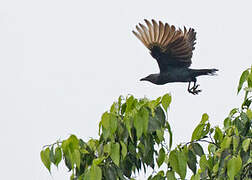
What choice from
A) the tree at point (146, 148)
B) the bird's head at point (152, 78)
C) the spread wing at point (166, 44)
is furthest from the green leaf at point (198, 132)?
the bird's head at point (152, 78)

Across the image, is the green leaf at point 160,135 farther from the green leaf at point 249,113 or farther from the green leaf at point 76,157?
the green leaf at point 249,113

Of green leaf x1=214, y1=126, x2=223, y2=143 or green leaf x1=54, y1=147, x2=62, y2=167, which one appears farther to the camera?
green leaf x1=214, y1=126, x2=223, y2=143

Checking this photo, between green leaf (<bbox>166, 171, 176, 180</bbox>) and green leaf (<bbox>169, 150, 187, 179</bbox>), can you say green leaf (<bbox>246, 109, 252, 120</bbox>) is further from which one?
green leaf (<bbox>166, 171, 176, 180</bbox>)

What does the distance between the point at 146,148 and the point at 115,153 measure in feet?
1.16

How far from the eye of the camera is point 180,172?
196 inches

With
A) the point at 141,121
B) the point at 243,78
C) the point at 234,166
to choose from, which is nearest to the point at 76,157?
the point at 141,121

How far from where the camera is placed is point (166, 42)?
395 inches

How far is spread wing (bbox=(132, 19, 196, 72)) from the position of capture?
32.0 ft

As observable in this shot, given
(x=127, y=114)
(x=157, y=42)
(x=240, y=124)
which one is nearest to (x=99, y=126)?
(x=127, y=114)

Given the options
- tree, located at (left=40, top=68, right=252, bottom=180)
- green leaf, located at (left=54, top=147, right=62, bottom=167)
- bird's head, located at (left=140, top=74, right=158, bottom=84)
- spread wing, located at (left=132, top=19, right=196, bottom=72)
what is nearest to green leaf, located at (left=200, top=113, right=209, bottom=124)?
tree, located at (left=40, top=68, right=252, bottom=180)

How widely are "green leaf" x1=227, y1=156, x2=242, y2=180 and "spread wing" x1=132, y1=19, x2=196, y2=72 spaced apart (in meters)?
4.98

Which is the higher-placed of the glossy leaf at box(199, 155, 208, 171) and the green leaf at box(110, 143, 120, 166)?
the green leaf at box(110, 143, 120, 166)

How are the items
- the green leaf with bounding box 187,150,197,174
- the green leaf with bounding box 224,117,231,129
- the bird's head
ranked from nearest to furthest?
1. the green leaf with bounding box 187,150,197,174
2. the green leaf with bounding box 224,117,231,129
3. the bird's head

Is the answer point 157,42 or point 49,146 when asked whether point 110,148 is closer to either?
point 49,146
